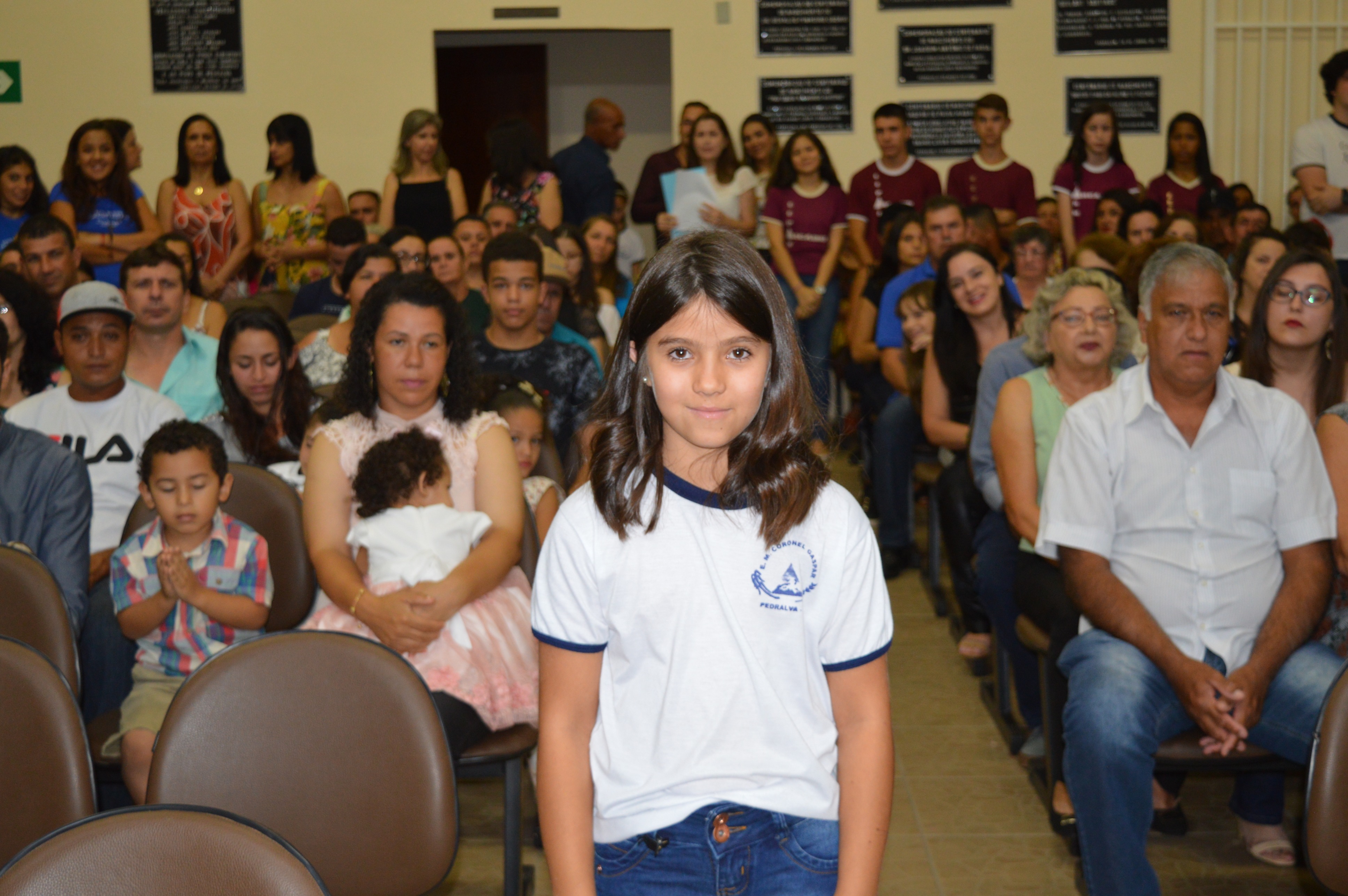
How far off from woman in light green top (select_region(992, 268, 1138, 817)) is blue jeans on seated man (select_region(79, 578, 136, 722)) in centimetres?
201

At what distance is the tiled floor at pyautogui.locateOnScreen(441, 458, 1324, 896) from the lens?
8.34 feet

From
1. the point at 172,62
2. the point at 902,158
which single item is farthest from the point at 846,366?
the point at 172,62

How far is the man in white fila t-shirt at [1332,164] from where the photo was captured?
16.5ft

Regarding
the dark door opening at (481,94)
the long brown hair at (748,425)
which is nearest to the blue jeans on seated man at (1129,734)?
the long brown hair at (748,425)

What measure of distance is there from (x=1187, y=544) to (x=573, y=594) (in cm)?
160

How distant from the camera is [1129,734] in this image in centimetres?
223

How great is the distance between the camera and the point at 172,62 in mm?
7555

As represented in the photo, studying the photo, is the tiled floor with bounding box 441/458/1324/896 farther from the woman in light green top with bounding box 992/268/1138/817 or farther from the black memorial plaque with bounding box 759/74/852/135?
the black memorial plaque with bounding box 759/74/852/135

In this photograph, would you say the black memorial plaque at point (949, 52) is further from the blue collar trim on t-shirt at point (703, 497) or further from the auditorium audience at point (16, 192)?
the blue collar trim on t-shirt at point (703, 497)

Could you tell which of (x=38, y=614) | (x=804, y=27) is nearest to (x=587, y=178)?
(x=804, y=27)

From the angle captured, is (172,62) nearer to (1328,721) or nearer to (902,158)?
(902,158)

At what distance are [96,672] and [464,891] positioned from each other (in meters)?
0.91

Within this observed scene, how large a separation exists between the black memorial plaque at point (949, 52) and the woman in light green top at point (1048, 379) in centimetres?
472

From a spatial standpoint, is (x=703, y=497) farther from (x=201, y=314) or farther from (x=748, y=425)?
(x=201, y=314)
